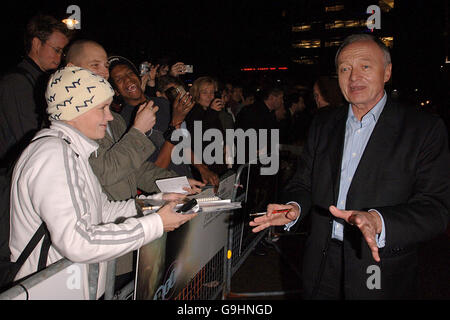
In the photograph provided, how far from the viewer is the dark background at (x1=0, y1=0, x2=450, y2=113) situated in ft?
36.6

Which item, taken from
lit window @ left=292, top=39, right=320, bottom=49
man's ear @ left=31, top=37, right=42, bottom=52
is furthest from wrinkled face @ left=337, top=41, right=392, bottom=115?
lit window @ left=292, top=39, right=320, bottom=49

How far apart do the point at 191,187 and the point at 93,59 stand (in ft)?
4.47

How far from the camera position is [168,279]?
7.54ft

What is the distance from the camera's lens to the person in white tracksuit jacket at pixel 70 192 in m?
1.38

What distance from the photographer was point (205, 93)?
5.00 metres

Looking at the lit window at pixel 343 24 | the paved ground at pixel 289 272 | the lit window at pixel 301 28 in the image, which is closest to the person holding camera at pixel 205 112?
the paved ground at pixel 289 272

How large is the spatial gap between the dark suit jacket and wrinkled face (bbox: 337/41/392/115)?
125mm

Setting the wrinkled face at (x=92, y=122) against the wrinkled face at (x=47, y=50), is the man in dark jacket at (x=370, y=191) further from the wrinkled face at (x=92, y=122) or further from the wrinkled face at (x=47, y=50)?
the wrinkled face at (x=47, y=50)

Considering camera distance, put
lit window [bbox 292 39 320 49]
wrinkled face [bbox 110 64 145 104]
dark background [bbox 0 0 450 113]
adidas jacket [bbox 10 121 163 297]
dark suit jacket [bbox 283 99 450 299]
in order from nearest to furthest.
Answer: adidas jacket [bbox 10 121 163 297] < dark suit jacket [bbox 283 99 450 299] < wrinkled face [bbox 110 64 145 104] < dark background [bbox 0 0 450 113] < lit window [bbox 292 39 320 49]

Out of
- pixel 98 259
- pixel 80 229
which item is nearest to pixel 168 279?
pixel 98 259

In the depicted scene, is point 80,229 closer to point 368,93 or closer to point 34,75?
point 368,93

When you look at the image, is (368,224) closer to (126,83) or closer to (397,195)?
(397,195)

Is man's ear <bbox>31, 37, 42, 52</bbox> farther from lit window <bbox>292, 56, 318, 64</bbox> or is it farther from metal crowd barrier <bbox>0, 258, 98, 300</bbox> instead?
lit window <bbox>292, 56, 318, 64</bbox>
